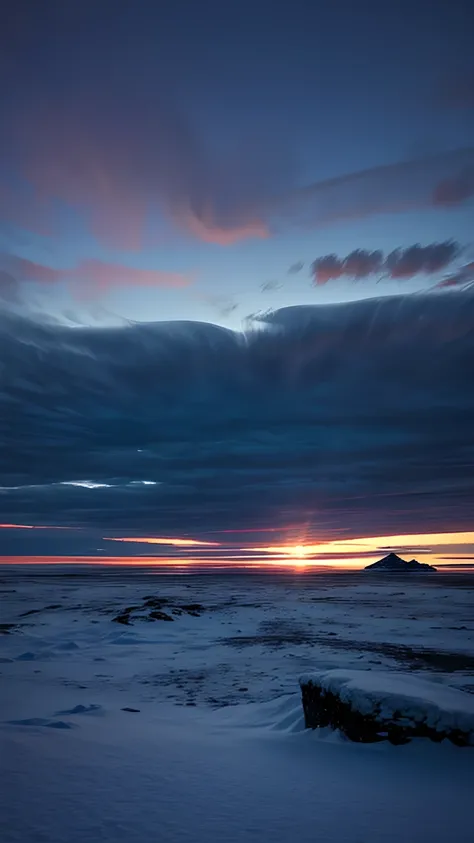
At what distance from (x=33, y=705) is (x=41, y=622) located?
13518mm

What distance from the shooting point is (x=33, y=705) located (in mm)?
8094

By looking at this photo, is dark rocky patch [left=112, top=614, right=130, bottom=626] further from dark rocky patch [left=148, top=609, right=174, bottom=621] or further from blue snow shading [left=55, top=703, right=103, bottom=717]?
blue snow shading [left=55, top=703, right=103, bottom=717]

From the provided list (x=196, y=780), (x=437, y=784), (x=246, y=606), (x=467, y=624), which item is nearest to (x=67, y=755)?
(x=196, y=780)

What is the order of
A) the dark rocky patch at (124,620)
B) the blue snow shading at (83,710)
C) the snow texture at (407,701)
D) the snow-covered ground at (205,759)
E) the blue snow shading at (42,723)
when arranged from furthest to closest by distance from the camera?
the dark rocky patch at (124,620)
the blue snow shading at (83,710)
the blue snow shading at (42,723)
the snow texture at (407,701)
the snow-covered ground at (205,759)

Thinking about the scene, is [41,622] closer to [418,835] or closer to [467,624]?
[467,624]

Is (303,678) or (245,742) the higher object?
(303,678)

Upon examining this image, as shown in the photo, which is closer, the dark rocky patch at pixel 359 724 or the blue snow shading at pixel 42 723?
the dark rocky patch at pixel 359 724

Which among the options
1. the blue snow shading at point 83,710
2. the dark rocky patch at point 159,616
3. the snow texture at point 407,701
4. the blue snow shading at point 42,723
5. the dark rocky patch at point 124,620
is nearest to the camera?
the snow texture at point 407,701

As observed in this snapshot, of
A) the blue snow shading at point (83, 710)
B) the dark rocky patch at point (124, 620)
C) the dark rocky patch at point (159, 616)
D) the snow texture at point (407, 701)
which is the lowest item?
the blue snow shading at point (83, 710)

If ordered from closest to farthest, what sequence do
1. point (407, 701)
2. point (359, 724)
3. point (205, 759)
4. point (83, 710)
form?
1. point (205, 759)
2. point (407, 701)
3. point (359, 724)
4. point (83, 710)

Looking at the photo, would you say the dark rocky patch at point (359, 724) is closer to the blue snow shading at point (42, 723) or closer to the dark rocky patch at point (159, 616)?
the blue snow shading at point (42, 723)

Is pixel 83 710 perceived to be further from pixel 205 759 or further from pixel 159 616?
Answer: pixel 159 616

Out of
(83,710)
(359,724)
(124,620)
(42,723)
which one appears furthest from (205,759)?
(124,620)

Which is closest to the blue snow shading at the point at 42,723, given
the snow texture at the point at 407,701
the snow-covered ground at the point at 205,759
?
the snow-covered ground at the point at 205,759
